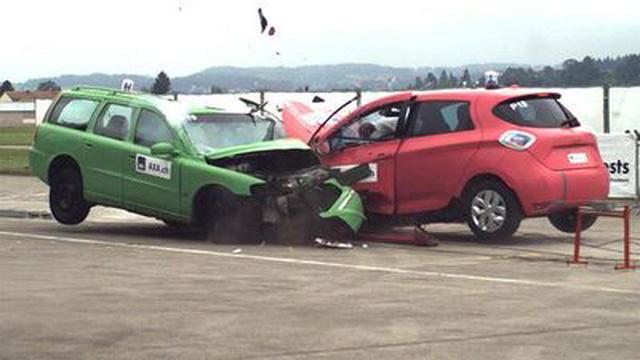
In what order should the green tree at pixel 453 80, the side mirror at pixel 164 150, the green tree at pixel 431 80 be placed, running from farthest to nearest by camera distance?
the green tree at pixel 453 80, the green tree at pixel 431 80, the side mirror at pixel 164 150

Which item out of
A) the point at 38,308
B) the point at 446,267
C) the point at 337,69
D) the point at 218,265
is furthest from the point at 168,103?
the point at 337,69

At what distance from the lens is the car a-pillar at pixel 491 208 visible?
1172 cm

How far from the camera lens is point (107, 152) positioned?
43.1ft

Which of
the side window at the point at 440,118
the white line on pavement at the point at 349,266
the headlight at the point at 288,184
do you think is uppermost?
the side window at the point at 440,118

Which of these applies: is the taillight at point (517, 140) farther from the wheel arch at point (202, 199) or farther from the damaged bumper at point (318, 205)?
the wheel arch at point (202, 199)

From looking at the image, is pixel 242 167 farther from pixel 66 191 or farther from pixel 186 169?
pixel 66 191

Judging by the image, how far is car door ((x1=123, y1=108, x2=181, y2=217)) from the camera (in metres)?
12.4

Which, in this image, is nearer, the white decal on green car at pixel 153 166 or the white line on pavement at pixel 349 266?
the white line on pavement at pixel 349 266

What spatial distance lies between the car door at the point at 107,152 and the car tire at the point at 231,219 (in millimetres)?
1439

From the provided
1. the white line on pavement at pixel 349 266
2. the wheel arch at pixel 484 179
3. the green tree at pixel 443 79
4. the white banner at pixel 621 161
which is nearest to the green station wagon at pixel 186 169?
the white line on pavement at pixel 349 266

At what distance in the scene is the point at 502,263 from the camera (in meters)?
10.6

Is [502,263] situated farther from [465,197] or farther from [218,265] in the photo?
[218,265]

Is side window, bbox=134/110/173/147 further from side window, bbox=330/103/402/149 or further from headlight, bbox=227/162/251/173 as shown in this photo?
side window, bbox=330/103/402/149

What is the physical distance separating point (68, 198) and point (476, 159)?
19.0ft
